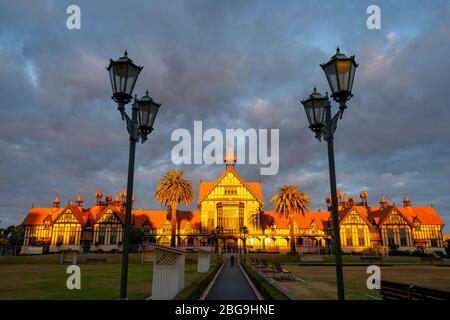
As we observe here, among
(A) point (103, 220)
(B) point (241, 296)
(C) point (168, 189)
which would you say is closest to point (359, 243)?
(C) point (168, 189)

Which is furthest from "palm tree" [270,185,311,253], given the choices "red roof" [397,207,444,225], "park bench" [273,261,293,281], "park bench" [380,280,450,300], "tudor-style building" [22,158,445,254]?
"park bench" [380,280,450,300]

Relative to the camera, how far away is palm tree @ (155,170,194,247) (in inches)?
2391

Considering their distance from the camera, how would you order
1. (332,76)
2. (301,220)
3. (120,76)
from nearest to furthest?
(332,76) → (120,76) → (301,220)

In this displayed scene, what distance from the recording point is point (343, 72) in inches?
295

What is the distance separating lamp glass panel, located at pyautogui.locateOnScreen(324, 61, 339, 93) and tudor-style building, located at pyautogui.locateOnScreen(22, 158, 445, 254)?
2392 inches

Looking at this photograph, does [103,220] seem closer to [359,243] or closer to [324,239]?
[324,239]

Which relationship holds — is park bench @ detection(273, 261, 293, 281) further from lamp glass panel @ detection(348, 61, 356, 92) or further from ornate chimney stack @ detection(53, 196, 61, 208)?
ornate chimney stack @ detection(53, 196, 61, 208)

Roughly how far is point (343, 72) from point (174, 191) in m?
55.1

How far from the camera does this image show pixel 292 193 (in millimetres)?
60625

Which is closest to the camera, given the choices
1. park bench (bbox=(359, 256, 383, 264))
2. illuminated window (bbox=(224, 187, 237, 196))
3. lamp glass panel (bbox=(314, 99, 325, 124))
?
lamp glass panel (bbox=(314, 99, 325, 124))

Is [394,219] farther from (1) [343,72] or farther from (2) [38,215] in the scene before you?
(2) [38,215]

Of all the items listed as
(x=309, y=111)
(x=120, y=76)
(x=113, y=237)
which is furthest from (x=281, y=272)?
(x=113, y=237)

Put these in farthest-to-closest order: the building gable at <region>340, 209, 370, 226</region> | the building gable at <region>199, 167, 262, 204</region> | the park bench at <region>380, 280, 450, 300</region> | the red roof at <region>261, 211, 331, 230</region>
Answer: the red roof at <region>261, 211, 331, 230</region> < the building gable at <region>199, 167, 262, 204</region> < the building gable at <region>340, 209, 370, 226</region> < the park bench at <region>380, 280, 450, 300</region>
